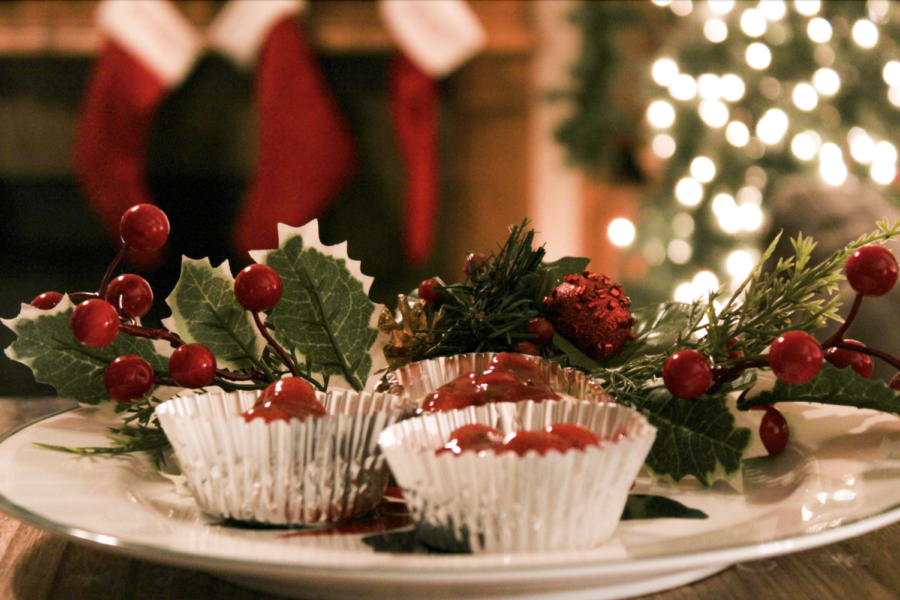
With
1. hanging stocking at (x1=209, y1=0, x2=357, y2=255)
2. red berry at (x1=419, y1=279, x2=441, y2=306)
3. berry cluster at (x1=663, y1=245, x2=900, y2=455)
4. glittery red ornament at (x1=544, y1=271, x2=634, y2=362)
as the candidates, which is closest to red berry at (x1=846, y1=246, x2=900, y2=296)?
berry cluster at (x1=663, y1=245, x2=900, y2=455)

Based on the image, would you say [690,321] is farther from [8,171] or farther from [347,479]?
[8,171]

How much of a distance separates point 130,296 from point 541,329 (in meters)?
0.25

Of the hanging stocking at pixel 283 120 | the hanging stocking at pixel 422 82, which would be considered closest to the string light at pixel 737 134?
the hanging stocking at pixel 422 82

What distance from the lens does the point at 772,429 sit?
1.56 feet

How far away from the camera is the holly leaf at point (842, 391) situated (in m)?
0.44

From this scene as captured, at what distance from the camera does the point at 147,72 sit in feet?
7.50

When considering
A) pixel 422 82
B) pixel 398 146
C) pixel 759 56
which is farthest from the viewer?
pixel 398 146

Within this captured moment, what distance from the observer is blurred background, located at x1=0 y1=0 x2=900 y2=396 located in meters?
2.06

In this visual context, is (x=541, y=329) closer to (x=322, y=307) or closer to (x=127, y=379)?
(x=322, y=307)

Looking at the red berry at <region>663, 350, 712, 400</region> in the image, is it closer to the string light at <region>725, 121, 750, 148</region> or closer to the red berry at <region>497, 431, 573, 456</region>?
the red berry at <region>497, 431, 573, 456</region>

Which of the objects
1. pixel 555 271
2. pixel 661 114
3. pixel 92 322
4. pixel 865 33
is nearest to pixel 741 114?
pixel 661 114

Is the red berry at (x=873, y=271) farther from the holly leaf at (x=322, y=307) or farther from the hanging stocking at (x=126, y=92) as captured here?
the hanging stocking at (x=126, y=92)

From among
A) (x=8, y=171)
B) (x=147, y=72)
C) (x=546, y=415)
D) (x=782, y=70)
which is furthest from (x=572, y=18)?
(x=546, y=415)

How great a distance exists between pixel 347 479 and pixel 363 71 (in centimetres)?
227
